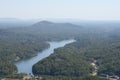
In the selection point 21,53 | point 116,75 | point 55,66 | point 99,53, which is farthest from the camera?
point 21,53

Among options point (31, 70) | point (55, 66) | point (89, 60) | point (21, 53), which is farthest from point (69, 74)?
point (21, 53)

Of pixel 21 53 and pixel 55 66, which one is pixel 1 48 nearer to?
pixel 21 53

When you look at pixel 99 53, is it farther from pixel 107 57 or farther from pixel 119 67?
pixel 119 67

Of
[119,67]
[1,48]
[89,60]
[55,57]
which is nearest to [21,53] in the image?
[1,48]

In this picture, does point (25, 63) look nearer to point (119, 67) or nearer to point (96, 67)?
point (96, 67)

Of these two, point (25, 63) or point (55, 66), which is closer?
point (55, 66)

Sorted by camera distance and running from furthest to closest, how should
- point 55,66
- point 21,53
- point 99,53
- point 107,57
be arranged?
point 21,53 → point 99,53 → point 107,57 → point 55,66

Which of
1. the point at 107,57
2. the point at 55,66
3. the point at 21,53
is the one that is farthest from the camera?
the point at 21,53

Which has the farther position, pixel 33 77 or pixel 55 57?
pixel 55 57

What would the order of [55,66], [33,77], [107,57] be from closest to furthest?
[33,77]
[55,66]
[107,57]
